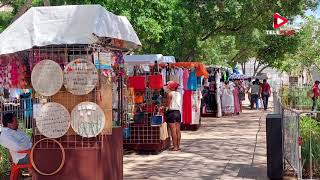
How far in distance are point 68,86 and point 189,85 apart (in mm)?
9722

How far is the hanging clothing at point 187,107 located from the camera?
16.8 meters

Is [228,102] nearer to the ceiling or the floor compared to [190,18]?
nearer to the floor

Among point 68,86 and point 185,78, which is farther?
point 185,78

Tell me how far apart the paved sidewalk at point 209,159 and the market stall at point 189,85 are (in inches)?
23.1

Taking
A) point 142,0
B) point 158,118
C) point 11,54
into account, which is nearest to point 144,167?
point 158,118

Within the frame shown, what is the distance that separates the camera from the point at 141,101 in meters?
12.5

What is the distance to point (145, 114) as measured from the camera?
40.7 ft

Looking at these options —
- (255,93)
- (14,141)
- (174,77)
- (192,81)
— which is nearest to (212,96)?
(255,93)

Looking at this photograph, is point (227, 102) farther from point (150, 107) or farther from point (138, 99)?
point (138, 99)

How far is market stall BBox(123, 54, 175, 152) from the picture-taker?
1230cm

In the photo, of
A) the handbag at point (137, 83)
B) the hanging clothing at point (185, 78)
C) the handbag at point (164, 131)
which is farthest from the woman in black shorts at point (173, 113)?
the hanging clothing at point (185, 78)

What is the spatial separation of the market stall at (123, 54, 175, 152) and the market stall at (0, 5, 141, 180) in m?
4.49

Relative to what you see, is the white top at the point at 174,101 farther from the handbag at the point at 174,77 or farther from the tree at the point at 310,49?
the tree at the point at 310,49

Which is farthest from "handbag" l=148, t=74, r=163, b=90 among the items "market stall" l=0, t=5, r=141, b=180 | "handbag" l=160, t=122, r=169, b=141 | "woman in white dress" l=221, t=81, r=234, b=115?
"woman in white dress" l=221, t=81, r=234, b=115
